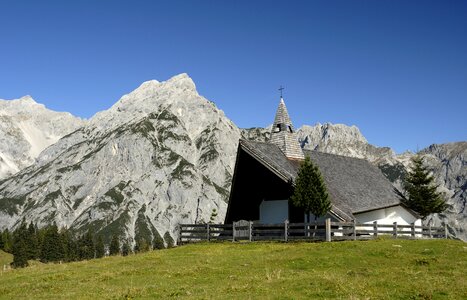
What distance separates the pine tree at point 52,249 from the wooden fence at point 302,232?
510ft

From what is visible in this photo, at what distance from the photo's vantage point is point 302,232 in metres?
41.2

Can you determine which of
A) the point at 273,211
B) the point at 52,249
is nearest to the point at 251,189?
the point at 273,211

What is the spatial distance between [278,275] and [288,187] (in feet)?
77.3

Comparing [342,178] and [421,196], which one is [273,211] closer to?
[342,178]

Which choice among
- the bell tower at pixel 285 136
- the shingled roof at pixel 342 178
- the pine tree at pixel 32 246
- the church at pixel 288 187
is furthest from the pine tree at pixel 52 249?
the shingled roof at pixel 342 178

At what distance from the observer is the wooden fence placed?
1420 inches

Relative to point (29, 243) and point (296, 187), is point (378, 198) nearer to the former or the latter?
point (296, 187)

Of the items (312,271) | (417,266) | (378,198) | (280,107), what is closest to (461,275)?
(417,266)

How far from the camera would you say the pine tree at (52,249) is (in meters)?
181

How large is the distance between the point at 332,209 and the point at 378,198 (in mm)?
11127

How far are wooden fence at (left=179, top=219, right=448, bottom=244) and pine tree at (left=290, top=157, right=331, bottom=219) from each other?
1537mm

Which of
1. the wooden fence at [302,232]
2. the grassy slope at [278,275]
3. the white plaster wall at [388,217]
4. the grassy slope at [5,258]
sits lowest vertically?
the grassy slope at [5,258]

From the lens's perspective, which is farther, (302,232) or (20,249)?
(20,249)

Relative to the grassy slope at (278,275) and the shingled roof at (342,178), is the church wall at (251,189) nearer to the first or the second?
the shingled roof at (342,178)
